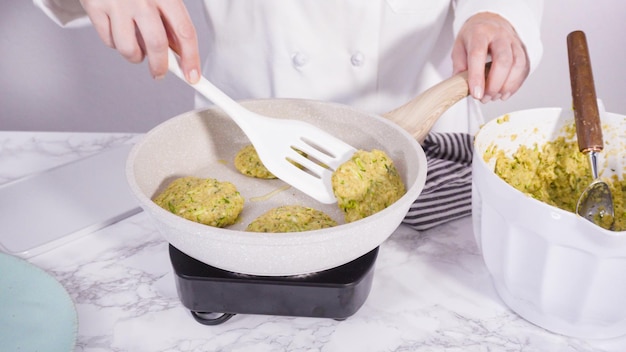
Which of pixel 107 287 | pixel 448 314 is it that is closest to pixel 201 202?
pixel 107 287

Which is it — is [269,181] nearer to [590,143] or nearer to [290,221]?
[290,221]

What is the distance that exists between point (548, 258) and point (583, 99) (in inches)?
7.7

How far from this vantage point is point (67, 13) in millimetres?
1009

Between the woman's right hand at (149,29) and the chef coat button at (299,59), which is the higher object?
the woman's right hand at (149,29)

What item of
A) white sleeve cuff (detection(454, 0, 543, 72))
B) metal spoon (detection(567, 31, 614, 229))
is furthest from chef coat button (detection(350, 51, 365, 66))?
metal spoon (detection(567, 31, 614, 229))

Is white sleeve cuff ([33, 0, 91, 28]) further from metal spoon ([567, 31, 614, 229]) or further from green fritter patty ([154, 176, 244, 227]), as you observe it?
metal spoon ([567, 31, 614, 229])

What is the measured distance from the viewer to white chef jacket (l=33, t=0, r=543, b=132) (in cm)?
106

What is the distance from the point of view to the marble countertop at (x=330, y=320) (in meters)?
0.69

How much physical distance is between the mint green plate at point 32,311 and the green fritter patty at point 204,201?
6.0 inches

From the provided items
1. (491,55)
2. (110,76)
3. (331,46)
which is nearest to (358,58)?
(331,46)

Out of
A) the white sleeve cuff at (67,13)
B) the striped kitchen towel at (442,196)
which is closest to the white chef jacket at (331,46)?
the white sleeve cuff at (67,13)

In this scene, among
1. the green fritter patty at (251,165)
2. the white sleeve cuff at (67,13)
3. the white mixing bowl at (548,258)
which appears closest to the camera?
the white mixing bowl at (548,258)

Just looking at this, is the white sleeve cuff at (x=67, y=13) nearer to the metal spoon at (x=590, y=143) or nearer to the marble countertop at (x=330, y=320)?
the marble countertop at (x=330, y=320)

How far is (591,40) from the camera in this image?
1740mm
